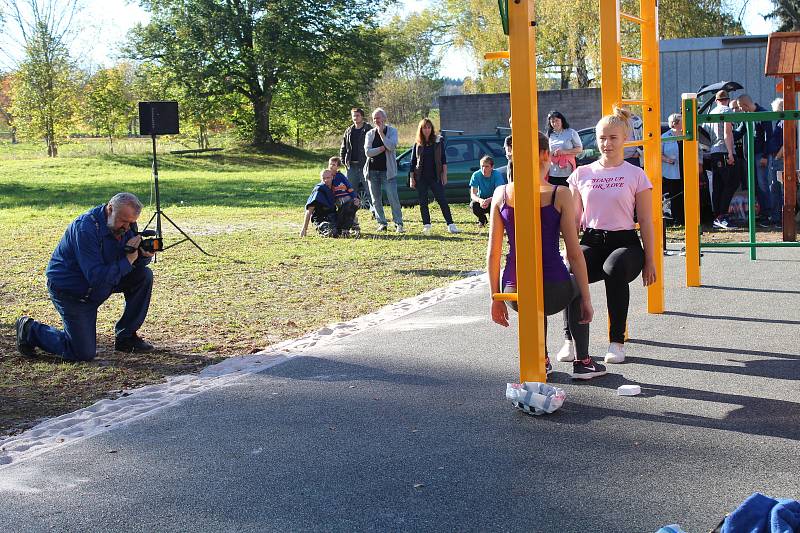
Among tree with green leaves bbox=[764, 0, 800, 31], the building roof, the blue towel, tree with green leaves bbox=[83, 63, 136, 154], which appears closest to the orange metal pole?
the building roof

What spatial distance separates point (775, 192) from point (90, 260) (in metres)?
11.2

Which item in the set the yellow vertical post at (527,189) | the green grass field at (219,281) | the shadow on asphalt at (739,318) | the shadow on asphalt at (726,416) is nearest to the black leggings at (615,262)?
the shadow on asphalt at (726,416)

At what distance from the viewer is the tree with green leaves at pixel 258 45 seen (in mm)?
49281

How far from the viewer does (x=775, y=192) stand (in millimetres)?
15445

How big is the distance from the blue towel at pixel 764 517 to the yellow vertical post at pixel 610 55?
4678 millimetres

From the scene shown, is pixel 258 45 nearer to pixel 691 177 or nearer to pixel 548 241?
pixel 691 177

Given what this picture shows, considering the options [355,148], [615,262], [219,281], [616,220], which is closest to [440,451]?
[615,262]

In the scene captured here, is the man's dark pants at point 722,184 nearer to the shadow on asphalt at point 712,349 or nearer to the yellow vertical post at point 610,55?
the yellow vertical post at point 610,55

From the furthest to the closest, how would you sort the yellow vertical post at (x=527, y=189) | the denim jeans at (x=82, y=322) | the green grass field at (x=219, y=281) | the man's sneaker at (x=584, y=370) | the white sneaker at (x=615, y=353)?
1. the denim jeans at (x=82, y=322)
2. the green grass field at (x=219, y=281)
3. the white sneaker at (x=615, y=353)
4. the man's sneaker at (x=584, y=370)
5. the yellow vertical post at (x=527, y=189)

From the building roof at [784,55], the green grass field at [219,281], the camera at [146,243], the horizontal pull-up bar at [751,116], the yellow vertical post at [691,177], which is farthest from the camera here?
the building roof at [784,55]

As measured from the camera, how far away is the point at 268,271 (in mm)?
12695

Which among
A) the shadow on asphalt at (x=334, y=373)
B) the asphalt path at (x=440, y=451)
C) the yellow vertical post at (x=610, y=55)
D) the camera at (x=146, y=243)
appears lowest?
the asphalt path at (x=440, y=451)

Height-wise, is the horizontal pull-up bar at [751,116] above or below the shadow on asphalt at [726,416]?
above

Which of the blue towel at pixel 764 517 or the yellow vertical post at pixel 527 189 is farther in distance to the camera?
the yellow vertical post at pixel 527 189
